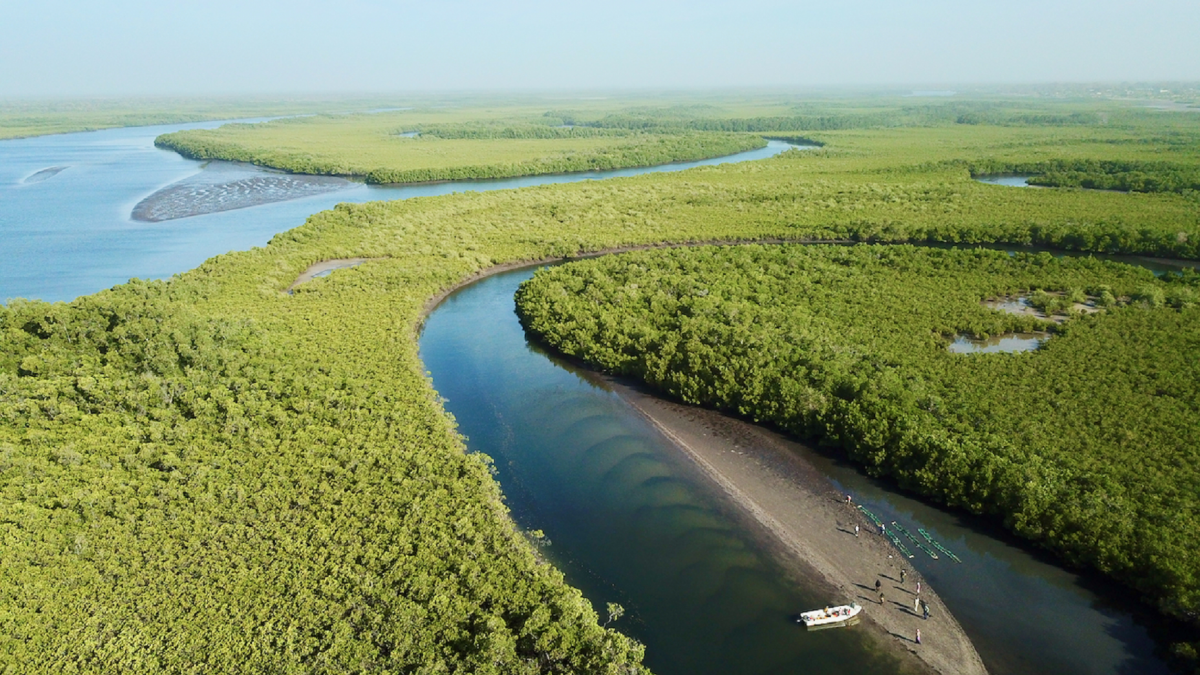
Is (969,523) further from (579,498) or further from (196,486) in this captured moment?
(196,486)

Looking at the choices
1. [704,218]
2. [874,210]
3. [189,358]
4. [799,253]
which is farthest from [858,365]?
[874,210]

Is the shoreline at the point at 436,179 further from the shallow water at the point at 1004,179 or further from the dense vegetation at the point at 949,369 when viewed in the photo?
the dense vegetation at the point at 949,369

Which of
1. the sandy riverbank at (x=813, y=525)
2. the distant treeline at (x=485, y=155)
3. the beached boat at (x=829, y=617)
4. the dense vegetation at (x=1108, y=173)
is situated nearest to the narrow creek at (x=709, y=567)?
the beached boat at (x=829, y=617)

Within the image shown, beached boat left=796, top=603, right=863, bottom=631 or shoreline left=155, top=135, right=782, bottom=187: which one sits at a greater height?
shoreline left=155, top=135, right=782, bottom=187

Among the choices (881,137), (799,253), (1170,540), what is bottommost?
(1170,540)

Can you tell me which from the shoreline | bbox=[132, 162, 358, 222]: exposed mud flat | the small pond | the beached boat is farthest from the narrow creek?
the small pond

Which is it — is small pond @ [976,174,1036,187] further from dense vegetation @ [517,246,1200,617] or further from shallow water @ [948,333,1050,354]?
shallow water @ [948,333,1050,354]
